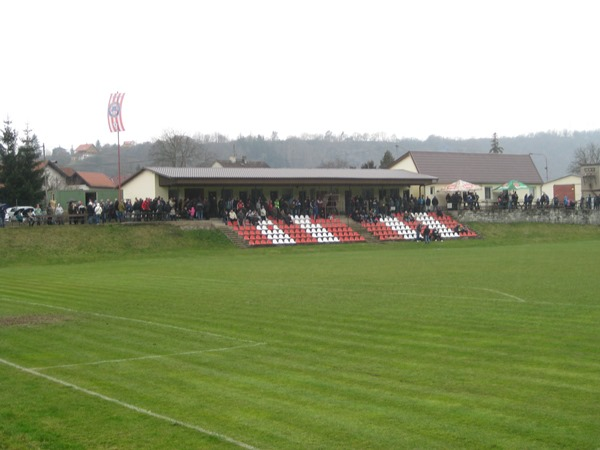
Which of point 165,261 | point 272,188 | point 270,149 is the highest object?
point 270,149

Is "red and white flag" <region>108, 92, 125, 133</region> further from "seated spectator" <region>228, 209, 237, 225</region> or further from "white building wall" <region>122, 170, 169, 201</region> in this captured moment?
"seated spectator" <region>228, 209, 237, 225</region>

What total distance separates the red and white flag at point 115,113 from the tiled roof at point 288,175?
17.5 feet

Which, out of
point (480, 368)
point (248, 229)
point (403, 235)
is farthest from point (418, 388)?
point (403, 235)

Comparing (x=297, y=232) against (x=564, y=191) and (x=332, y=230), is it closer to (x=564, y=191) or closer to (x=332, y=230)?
(x=332, y=230)

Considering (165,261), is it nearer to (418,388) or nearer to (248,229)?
(248,229)

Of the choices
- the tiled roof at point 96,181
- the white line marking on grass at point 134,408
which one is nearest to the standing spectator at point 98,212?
the white line marking on grass at point 134,408

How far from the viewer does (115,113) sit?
56906mm

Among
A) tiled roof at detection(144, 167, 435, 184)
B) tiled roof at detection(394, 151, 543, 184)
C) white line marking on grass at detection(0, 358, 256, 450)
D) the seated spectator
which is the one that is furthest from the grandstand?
white line marking on grass at detection(0, 358, 256, 450)

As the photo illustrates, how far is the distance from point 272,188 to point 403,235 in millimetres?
12345

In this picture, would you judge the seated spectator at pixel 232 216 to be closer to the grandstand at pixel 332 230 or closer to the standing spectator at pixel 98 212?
the grandstand at pixel 332 230

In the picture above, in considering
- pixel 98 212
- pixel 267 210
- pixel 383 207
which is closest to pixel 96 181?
pixel 267 210

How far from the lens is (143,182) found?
6391 centimetres

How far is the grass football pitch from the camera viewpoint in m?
9.32

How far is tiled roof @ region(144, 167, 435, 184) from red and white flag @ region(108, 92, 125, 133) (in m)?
5.34
